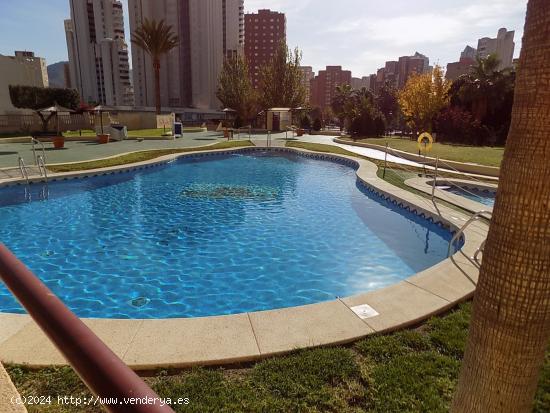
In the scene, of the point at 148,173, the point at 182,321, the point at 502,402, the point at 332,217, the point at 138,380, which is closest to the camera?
the point at 138,380

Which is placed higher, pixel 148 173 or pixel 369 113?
pixel 369 113

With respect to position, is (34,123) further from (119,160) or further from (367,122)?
(367,122)

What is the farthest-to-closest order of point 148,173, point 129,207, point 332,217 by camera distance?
point 148,173
point 129,207
point 332,217

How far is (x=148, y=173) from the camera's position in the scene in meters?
19.4

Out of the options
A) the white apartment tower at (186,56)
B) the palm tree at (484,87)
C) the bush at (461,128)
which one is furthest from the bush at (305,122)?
the white apartment tower at (186,56)

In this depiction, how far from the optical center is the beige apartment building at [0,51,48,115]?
149 ft

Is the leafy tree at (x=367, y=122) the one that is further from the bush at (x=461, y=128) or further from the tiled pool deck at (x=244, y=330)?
the tiled pool deck at (x=244, y=330)

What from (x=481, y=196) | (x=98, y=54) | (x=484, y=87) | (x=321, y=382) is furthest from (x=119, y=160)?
(x=98, y=54)

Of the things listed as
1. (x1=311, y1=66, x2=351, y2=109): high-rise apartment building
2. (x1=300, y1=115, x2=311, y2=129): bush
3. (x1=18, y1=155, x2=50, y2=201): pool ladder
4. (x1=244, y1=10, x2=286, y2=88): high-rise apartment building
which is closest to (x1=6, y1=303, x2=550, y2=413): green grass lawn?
(x1=18, y1=155, x2=50, y2=201): pool ladder

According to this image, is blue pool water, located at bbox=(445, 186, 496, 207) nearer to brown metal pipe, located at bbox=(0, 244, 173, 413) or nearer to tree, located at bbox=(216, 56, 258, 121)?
brown metal pipe, located at bbox=(0, 244, 173, 413)

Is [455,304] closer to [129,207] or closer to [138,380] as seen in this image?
[138,380]

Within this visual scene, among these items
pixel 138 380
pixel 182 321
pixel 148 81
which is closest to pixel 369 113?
pixel 182 321

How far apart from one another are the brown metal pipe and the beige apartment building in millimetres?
53622

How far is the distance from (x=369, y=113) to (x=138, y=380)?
136ft
